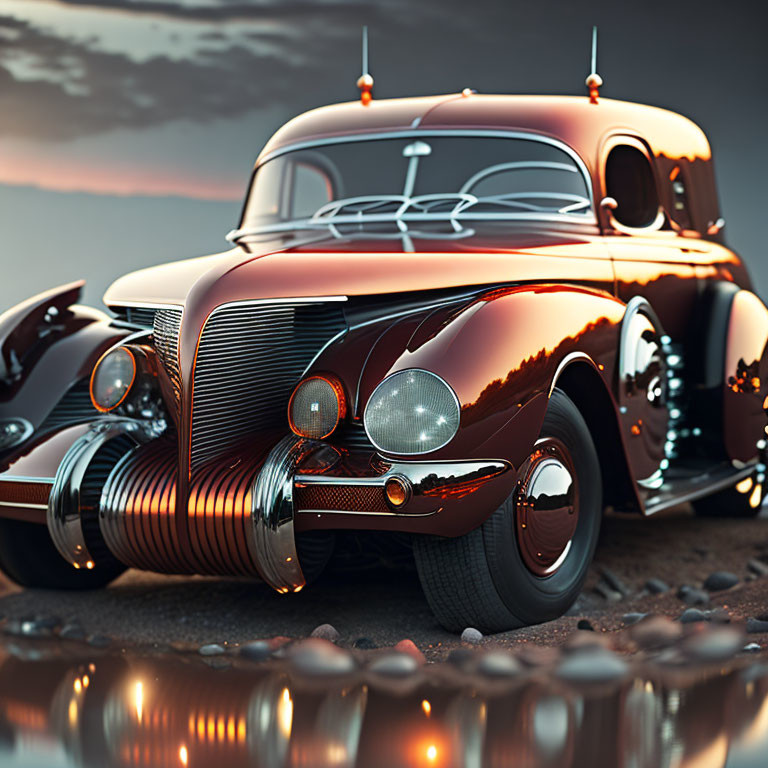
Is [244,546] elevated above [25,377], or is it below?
below

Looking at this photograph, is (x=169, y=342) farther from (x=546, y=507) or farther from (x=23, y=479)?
(x=546, y=507)

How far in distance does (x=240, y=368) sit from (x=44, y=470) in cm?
78

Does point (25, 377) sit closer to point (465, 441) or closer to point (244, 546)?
point (244, 546)

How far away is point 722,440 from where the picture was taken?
14.6 feet

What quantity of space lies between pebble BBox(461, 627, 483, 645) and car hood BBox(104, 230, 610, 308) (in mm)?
1035

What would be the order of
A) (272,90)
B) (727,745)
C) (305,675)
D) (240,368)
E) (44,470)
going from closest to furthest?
1. (727,745)
2. (305,675)
3. (240,368)
4. (44,470)
5. (272,90)

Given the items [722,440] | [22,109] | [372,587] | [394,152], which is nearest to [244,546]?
[372,587]

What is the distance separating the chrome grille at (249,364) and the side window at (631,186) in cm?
166

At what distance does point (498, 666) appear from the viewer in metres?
2.62

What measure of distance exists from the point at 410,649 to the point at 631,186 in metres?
2.42

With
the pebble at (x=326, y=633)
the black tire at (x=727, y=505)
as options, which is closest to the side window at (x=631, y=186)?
the black tire at (x=727, y=505)

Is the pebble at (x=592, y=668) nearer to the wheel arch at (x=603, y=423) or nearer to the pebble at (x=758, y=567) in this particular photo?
the wheel arch at (x=603, y=423)

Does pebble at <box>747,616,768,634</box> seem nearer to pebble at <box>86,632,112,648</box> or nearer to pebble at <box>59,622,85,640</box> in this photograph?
pebble at <box>86,632,112,648</box>

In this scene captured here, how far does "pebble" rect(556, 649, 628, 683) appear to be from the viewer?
2.49 m
